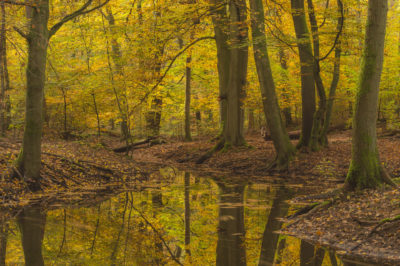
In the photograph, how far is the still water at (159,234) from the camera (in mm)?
5059

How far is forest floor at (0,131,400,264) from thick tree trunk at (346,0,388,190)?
0.39m

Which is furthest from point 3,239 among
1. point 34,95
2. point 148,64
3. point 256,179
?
point 148,64

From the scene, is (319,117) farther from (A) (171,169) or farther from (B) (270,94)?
(A) (171,169)

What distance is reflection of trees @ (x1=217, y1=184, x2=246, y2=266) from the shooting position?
5.13 m

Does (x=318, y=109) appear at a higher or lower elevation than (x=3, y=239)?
higher

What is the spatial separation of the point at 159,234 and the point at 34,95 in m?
4.97

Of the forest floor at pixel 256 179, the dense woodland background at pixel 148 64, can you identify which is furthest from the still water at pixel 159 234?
the dense woodland background at pixel 148 64

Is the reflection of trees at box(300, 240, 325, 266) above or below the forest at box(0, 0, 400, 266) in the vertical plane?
below

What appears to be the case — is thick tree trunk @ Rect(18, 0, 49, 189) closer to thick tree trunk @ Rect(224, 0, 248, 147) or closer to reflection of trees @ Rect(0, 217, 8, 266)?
reflection of trees @ Rect(0, 217, 8, 266)

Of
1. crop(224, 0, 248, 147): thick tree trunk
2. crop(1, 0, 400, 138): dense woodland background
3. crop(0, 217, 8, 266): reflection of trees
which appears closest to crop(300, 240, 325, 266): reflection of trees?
crop(0, 217, 8, 266): reflection of trees

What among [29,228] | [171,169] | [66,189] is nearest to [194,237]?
[29,228]

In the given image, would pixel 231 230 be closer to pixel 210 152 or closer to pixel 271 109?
pixel 271 109

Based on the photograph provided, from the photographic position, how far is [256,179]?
1289 cm

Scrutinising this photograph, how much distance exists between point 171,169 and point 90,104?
6176 millimetres
